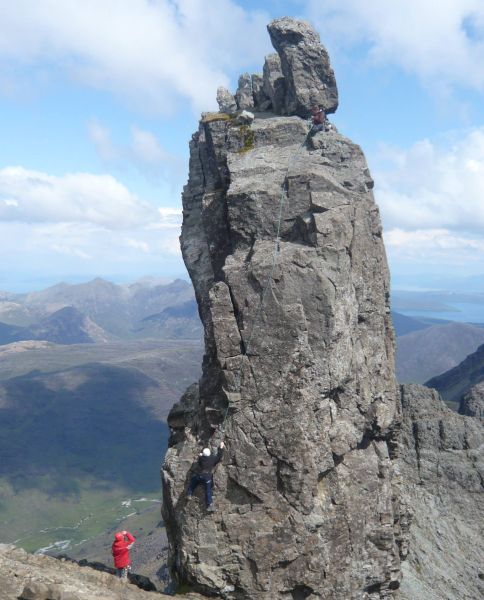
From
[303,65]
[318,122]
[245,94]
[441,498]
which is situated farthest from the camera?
[441,498]

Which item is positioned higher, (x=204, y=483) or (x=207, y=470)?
(x=207, y=470)

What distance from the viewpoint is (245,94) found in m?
50.2

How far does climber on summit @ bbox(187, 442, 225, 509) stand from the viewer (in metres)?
31.3

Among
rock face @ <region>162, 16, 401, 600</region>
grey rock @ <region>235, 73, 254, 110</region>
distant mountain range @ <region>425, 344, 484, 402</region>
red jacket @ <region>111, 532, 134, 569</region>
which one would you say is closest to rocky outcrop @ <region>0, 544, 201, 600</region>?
red jacket @ <region>111, 532, 134, 569</region>

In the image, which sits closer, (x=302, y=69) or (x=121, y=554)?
(x=121, y=554)

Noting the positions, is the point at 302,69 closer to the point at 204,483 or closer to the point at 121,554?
the point at 204,483

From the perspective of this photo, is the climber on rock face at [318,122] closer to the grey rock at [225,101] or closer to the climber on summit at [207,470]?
the grey rock at [225,101]

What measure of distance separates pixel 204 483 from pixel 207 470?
907mm

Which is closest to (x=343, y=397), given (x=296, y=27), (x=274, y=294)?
(x=274, y=294)

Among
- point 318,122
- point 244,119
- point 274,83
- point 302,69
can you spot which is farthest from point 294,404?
point 274,83

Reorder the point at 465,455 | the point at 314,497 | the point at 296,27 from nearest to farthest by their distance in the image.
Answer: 1. the point at 314,497
2. the point at 296,27
3. the point at 465,455

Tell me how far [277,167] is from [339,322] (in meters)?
11.3

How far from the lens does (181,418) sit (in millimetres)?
38844

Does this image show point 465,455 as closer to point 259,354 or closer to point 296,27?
point 259,354
